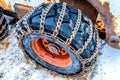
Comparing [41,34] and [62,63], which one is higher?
[41,34]

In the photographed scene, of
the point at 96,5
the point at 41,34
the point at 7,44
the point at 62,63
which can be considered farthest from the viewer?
the point at 7,44

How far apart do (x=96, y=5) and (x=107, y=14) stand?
10 cm

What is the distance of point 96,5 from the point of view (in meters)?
1.77

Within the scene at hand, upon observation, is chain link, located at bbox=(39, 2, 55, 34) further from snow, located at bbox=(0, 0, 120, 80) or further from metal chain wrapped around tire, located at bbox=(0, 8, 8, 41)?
metal chain wrapped around tire, located at bbox=(0, 8, 8, 41)

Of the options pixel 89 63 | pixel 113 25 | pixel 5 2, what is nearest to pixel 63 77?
pixel 89 63

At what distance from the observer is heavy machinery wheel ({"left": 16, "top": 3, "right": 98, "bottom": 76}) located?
71.7 inches

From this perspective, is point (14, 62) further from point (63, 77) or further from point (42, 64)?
point (63, 77)

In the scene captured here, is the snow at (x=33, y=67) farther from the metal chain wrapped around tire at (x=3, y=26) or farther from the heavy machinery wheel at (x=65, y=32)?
the heavy machinery wheel at (x=65, y=32)

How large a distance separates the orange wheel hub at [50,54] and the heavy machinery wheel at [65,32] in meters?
0.03

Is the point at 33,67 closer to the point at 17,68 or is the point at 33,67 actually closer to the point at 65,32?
the point at 17,68

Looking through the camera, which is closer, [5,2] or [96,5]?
[96,5]

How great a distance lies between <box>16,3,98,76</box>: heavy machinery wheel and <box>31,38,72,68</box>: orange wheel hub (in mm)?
30

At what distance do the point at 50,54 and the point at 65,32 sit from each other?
51cm

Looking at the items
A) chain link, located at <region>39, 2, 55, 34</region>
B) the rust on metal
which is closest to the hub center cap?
chain link, located at <region>39, 2, 55, 34</region>
